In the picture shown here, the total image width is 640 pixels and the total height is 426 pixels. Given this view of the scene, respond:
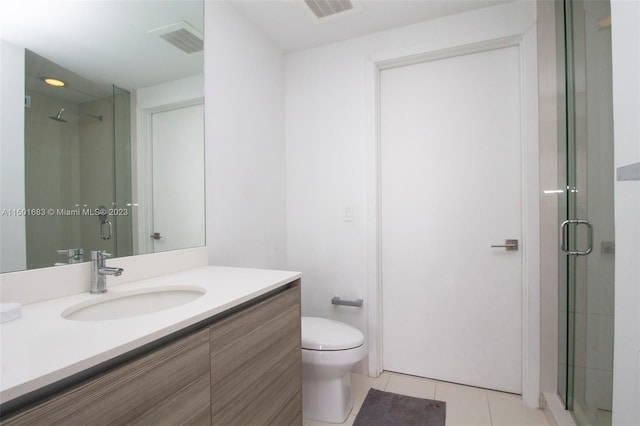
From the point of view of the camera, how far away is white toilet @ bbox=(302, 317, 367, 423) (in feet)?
5.19

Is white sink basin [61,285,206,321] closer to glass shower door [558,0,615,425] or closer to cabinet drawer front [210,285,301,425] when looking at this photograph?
cabinet drawer front [210,285,301,425]

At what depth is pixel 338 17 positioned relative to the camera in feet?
6.35

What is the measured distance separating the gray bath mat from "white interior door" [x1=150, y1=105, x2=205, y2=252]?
1.31m

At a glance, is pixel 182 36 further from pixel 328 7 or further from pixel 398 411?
pixel 398 411

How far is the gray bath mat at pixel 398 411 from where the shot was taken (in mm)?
1644

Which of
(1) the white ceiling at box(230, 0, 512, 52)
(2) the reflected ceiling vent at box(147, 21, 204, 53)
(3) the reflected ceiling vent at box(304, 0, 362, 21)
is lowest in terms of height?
(2) the reflected ceiling vent at box(147, 21, 204, 53)

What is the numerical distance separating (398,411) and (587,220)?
1.35 metres

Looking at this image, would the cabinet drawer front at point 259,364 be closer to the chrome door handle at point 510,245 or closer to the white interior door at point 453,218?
the white interior door at point 453,218

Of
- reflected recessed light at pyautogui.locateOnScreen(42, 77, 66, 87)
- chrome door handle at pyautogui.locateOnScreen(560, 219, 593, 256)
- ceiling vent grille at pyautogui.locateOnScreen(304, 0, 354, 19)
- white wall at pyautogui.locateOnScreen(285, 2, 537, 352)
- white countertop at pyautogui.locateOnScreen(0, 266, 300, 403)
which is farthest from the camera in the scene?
white wall at pyautogui.locateOnScreen(285, 2, 537, 352)

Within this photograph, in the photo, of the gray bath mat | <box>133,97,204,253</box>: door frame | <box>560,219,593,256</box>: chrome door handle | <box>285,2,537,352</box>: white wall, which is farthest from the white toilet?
<box>560,219,593,256</box>: chrome door handle

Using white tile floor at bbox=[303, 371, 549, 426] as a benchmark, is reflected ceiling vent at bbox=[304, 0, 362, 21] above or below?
above

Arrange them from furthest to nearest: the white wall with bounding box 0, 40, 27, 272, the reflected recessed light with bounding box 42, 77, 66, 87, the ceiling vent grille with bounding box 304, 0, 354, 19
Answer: the ceiling vent grille with bounding box 304, 0, 354, 19 < the reflected recessed light with bounding box 42, 77, 66, 87 < the white wall with bounding box 0, 40, 27, 272

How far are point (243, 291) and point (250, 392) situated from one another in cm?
33

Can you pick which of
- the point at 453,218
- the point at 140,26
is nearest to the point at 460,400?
the point at 453,218
